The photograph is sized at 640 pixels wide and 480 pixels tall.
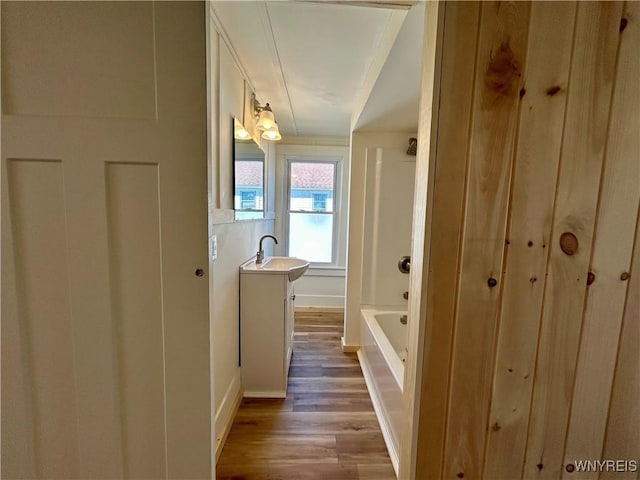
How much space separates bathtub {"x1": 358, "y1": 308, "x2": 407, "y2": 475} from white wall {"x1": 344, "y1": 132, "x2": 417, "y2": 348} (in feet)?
0.43

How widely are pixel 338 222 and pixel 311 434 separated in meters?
2.67

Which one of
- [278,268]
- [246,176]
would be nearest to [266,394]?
[278,268]

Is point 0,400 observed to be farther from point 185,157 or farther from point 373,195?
point 373,195

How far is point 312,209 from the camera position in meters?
3.82

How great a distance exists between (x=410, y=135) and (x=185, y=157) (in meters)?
2.20

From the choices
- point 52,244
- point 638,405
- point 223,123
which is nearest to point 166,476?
point 52,244

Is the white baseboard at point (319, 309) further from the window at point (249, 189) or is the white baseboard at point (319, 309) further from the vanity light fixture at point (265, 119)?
the vanity light fixture at point (265, 119)

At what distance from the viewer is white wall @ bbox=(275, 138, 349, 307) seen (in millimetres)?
3705

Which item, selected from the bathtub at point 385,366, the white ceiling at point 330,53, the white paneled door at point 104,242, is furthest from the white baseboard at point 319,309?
the white paneled door at point 104,242

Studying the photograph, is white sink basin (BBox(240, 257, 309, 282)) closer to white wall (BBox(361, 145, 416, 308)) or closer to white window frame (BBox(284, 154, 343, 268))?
white wall (BBox(361, 145, 416, 308))

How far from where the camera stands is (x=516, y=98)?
2.24 feet

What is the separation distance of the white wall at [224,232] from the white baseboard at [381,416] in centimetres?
98

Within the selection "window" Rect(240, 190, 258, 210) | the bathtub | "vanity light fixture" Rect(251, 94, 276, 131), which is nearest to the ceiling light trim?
"vanity light fixture" Rect(251, 94, 276, 131)

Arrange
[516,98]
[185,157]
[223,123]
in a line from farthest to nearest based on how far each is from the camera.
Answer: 1. [223,123]
2. [185,157]
3. [516,98]
